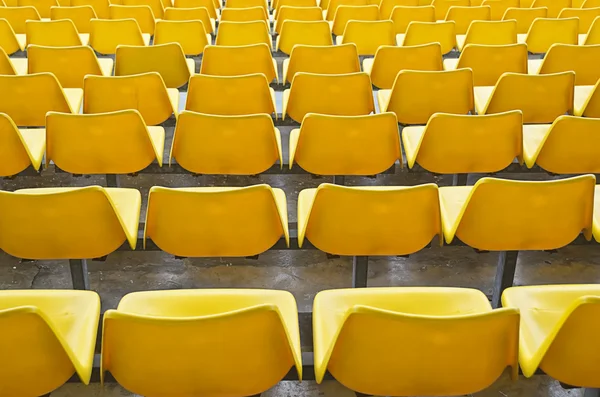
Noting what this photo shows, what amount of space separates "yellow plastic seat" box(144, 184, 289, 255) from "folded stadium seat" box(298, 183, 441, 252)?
159 millimetres

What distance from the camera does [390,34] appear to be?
4824 millimetres

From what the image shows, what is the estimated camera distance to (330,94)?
11.8 ft

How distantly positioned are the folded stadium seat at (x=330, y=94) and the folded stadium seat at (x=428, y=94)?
6.1 inches

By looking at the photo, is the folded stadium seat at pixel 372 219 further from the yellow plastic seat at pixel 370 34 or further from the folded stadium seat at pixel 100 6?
the folded stadium seat at pixel 100 6

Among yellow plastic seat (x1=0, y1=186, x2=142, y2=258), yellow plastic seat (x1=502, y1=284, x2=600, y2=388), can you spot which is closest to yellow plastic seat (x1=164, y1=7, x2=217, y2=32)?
yellow plastic seat (x1=0, y1=186, x2=142, y2=258)

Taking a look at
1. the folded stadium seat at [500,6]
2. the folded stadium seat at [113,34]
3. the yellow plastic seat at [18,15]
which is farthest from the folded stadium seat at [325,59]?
the yellow plastic seat at [18,15]

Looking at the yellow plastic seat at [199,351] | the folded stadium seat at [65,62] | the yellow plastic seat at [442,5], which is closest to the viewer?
the yellow plastic seat at [199,351]

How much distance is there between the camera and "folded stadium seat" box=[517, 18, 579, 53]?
4785 mm

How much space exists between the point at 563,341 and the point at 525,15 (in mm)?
4242

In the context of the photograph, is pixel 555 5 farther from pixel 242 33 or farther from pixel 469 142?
pixel 469 142

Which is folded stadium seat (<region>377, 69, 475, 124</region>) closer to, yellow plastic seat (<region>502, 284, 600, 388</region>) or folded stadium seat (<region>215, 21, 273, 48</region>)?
folded stadium seat (<region>215, 21, 273, 48</region>)

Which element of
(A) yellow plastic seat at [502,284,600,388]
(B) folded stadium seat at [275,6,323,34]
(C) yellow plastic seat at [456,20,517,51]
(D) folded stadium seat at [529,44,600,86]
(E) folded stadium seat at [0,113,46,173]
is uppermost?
(B) folded stadium seat at [275,6,323,34]

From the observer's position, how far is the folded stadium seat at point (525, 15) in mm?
5309

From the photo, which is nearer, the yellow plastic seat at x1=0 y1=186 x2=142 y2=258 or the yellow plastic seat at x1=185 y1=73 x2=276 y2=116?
the yellow plastic seat at x1=0 y1=186 x2=142 y2=258
